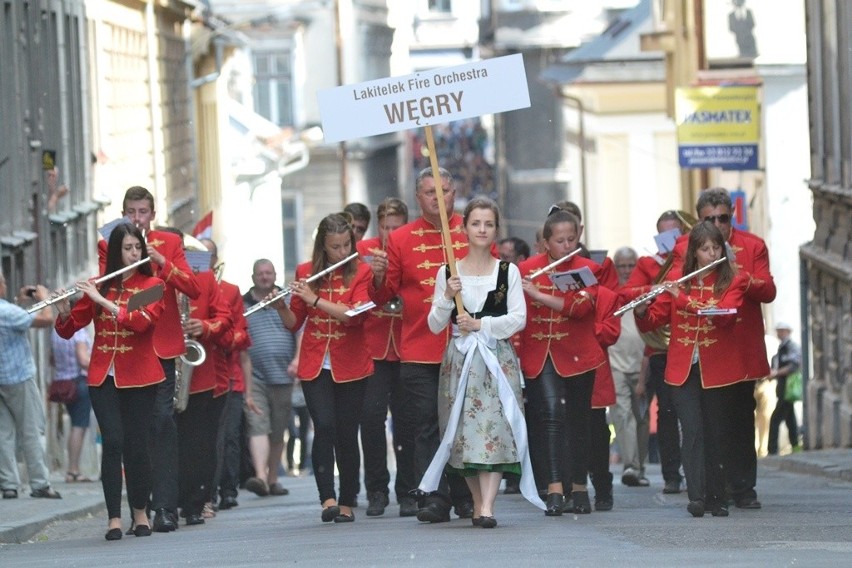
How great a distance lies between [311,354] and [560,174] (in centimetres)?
6046

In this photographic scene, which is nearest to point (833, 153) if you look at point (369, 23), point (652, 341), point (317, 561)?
point (652, 341)

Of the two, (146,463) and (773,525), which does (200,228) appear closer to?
(146,463)

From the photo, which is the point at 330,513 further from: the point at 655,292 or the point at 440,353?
the point at 655,292

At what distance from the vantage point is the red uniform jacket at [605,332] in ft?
46.6

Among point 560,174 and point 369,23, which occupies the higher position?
point 369,23

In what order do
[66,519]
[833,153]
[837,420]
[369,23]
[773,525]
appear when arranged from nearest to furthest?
[773,525]
[66,519]
[837,420]
[833,153]
[369,23]

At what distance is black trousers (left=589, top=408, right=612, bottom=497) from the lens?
15.0 meters

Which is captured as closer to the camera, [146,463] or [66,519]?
[146,463]

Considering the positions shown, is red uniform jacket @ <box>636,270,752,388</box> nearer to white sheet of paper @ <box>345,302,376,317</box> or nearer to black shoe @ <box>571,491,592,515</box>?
black shoe @ <box>571,491,592,515</box>

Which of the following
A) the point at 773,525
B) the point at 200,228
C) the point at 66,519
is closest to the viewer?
the point at 773,525

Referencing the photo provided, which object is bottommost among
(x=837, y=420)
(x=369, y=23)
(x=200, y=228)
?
(x=837, y=420)

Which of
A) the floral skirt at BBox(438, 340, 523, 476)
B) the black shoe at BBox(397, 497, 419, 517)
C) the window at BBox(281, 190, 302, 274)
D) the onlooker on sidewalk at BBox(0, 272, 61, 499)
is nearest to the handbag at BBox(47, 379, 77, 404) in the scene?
the onlooker on sidewalk at BBox(0, 272, 61, 499)

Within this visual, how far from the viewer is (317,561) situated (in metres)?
11.5

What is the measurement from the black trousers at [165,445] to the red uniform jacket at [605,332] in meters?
2.56
